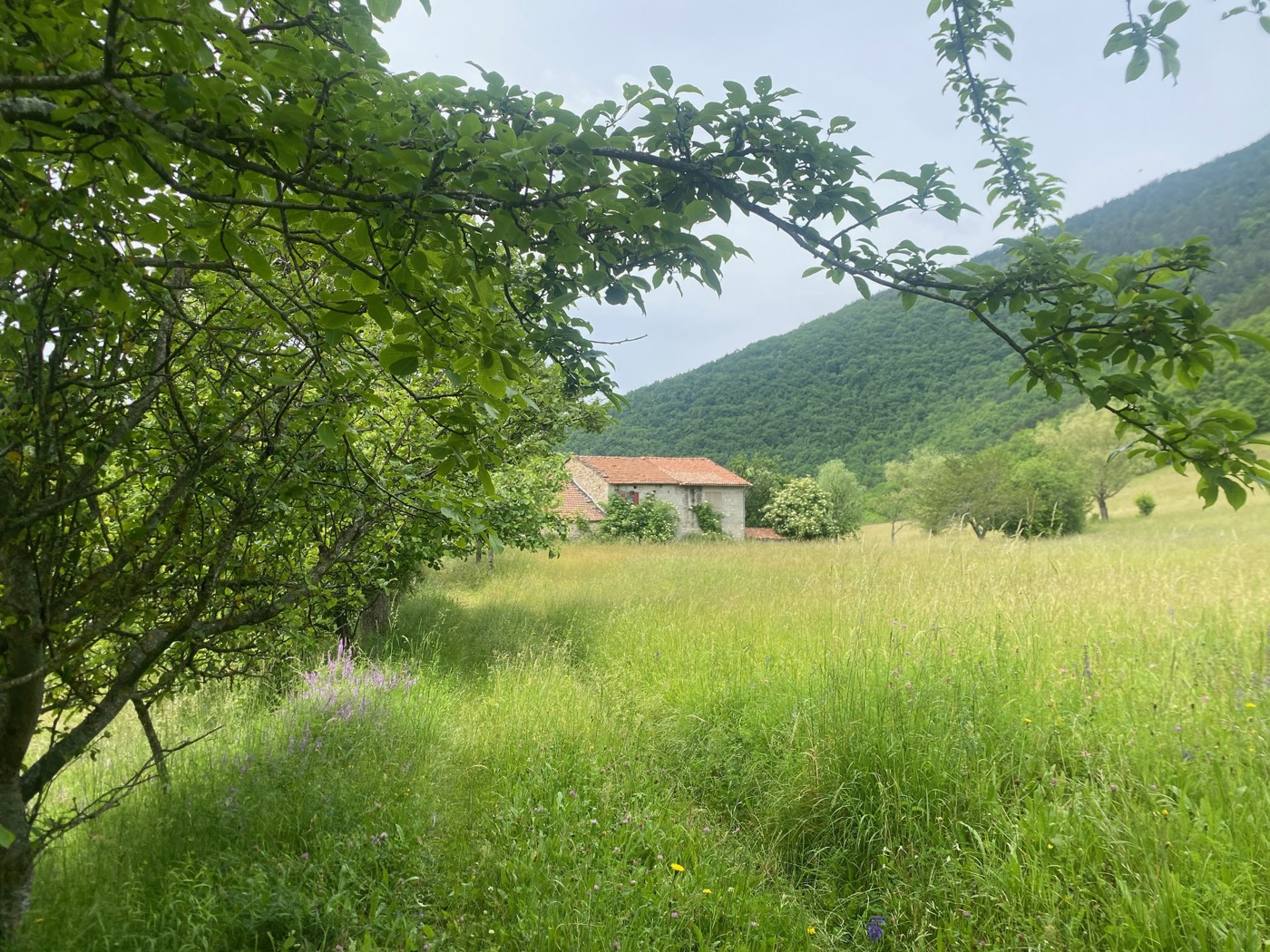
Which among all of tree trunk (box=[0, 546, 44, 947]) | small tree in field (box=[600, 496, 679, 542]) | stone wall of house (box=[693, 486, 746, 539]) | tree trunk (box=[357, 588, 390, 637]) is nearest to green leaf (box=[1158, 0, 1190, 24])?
tree trunk (box=[0, 546, 44, 947])

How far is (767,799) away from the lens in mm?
3525

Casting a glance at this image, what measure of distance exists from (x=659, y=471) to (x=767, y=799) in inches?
1638

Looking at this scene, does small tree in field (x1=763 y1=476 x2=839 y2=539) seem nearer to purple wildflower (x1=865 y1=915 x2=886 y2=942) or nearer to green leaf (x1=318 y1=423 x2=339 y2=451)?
purple wildflower (x1=865 y1=915 x2=886 y2=942)

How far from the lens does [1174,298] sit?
1271 mm

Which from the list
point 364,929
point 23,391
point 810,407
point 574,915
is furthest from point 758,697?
point 810,407

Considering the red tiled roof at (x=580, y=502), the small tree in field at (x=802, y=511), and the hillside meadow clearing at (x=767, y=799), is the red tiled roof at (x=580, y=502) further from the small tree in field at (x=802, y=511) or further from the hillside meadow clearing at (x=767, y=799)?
the hillside meadow clearing at (x=767, y=799)

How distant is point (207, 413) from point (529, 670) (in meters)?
4.19

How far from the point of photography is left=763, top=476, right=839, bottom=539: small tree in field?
156ft

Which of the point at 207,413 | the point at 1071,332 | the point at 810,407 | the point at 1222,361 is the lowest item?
the point at 810,407

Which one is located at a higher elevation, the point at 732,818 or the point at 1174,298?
the point at 1174,298

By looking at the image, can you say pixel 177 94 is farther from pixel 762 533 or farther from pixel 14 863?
pixel 762 533

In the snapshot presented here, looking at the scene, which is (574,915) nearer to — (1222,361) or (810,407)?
(1222,361)

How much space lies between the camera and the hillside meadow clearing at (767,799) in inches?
95.8

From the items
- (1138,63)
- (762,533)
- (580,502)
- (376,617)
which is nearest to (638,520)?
(580,502)
